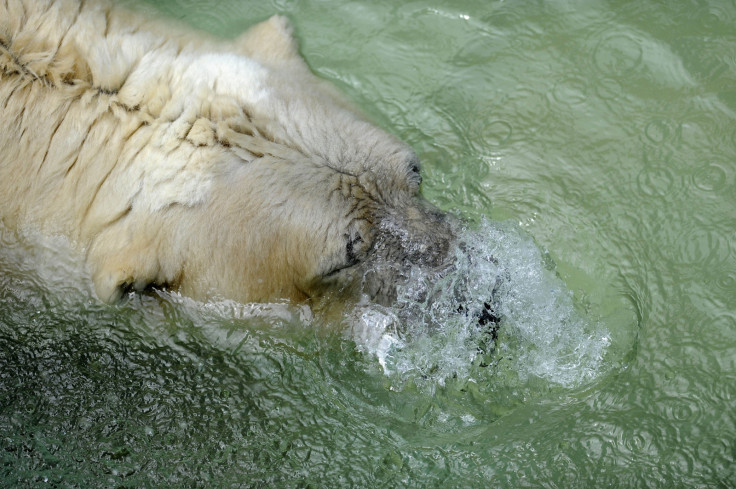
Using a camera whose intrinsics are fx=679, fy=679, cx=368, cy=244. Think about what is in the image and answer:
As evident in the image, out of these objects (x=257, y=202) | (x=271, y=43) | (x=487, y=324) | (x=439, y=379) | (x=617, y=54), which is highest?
(x=271, y=43)

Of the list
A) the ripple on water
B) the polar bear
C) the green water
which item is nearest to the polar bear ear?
the polar bear

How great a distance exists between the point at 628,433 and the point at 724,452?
1.43ft

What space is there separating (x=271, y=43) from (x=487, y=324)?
5.93 ft

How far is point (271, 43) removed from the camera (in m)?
3.52

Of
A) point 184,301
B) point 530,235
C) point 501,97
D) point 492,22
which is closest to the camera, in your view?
point 184,301

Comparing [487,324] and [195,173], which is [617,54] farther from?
[195,173]

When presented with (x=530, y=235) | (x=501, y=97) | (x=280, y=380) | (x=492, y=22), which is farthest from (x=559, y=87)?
(x=280, y=380)

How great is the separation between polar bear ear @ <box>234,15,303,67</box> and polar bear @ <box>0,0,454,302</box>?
0.32 meters

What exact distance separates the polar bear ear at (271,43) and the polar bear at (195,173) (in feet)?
1.03

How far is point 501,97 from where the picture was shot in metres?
4.40

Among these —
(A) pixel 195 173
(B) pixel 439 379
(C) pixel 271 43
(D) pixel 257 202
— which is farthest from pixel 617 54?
(A) pixel 195 173

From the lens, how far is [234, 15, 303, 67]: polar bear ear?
3.46m

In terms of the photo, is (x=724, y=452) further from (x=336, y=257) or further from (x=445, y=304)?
(x=336, y=257)

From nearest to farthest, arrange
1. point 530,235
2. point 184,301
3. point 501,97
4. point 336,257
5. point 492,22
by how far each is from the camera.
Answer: point 336,257, point 184,301, point 530,235, point 501,97, point 492,22
